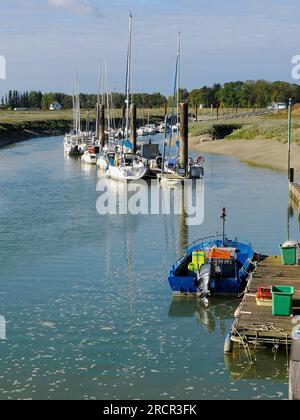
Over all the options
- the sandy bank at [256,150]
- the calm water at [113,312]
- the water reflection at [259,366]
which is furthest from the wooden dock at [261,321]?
the sandy bank at [256,150]

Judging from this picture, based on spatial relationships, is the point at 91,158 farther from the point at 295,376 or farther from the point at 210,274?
the point at 295,376

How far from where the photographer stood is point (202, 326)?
2216 centimetres

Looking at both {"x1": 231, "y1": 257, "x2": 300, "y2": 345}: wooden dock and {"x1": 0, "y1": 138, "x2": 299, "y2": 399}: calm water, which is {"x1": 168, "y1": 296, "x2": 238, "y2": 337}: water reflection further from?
{"x1": 231, "y1": 257, "x2": 300, "y2": 345}: wooden dock

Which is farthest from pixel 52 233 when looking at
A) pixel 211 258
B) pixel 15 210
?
pixel 211 258

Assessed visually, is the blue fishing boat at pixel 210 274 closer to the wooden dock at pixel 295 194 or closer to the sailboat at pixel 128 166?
the wooden dock at pixel 295 194

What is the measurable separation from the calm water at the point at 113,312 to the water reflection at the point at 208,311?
0.03 meters

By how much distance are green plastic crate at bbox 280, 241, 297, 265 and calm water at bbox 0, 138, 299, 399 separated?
3345 millimetres

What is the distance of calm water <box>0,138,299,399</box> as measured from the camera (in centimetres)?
1788

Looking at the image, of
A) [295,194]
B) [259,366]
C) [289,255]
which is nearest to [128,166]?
[295,194]

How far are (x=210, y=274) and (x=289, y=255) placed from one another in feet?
11.1

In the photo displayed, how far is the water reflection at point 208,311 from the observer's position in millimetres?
22219

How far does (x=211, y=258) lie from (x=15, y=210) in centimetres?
2201

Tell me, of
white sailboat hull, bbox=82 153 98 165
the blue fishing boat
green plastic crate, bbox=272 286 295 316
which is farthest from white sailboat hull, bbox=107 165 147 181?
green plastic crate, bbox=272 286 295 316
